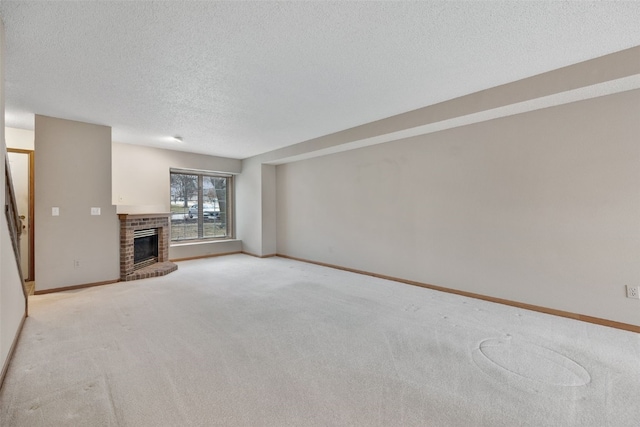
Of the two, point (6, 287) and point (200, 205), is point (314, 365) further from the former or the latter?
point (200, 205)

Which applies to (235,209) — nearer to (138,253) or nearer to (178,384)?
(138,253)

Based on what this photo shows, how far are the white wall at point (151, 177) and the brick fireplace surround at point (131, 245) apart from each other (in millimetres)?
151

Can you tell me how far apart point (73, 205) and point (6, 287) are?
2324 mm

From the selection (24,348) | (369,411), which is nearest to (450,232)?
(369,411)

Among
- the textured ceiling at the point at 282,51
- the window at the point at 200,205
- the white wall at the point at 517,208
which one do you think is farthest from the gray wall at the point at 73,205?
the white wall at the point at 517,208

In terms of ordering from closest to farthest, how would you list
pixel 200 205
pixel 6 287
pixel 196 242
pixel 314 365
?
pixel 314 365 → pixel 6 287 → pixel 196 242 → pixel 200 205

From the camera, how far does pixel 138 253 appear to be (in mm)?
5246

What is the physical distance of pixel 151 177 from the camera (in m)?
5.95

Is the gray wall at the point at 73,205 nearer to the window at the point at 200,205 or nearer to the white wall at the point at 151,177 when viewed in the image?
the white wall at the point at 151,177

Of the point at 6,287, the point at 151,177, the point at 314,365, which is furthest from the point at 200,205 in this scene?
the point at 314,365

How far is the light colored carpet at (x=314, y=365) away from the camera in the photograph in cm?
162

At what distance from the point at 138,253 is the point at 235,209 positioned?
2.76m

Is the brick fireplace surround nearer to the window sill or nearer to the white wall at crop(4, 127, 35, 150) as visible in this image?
the window sill

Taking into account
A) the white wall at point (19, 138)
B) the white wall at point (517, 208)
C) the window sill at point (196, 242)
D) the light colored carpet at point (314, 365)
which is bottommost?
the light colored carpet at point (314, 365)
